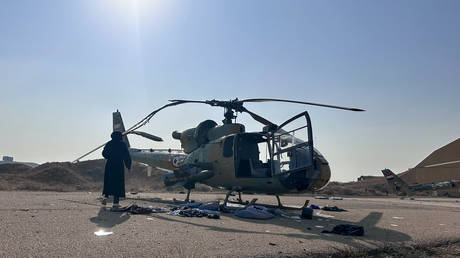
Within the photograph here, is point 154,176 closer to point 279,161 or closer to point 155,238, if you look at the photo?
point 279,161

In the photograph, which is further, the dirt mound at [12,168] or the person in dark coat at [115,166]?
the dirt mound at [12,168]

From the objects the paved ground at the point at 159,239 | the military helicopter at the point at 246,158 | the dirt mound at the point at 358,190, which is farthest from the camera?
the dirt mound at the point at 358,190

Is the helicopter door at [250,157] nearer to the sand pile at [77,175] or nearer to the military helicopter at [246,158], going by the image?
the military helicopter at [246,158]

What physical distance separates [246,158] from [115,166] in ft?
14.9

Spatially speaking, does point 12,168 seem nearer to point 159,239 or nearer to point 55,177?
point 55,177

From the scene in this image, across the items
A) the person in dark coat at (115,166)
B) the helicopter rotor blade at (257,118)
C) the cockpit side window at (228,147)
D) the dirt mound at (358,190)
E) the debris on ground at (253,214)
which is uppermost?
the helicopter rotor blade at (257,118)

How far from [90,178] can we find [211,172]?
39.9m

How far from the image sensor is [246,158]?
11.8 m

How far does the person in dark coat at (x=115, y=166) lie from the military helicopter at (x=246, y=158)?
2902 millimetres

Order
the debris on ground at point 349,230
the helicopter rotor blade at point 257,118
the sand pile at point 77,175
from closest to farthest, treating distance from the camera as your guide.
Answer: the debris on ground at point 349,230, the helicopter rotor blade at point 257,118, the sand pile at point 77,175

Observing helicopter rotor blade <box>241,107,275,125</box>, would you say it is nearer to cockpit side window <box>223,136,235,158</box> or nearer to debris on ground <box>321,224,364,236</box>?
cockpit side window <box>223,136,235,158</box>

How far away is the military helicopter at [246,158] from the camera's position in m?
9.81

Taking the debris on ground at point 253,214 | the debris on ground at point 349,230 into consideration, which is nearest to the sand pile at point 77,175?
the debris on ground at point 253,214

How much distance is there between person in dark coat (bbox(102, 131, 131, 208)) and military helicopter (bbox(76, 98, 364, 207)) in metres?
2.90
